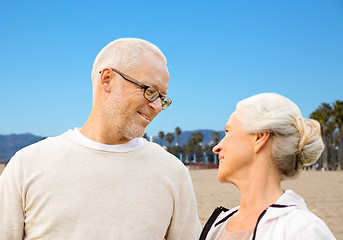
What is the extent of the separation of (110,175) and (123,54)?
0.81 meters

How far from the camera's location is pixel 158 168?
267 centimetres

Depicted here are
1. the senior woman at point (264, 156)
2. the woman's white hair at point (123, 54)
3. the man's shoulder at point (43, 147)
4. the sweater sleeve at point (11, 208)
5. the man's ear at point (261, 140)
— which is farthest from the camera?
the woman's white hair at point (123, 54)

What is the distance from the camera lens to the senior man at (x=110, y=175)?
243 centimetres

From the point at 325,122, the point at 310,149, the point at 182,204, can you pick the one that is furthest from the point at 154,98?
the point at 325,122

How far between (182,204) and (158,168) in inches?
11.5

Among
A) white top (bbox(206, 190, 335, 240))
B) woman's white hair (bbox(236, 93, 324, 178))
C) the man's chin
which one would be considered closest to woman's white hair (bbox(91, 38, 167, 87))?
the man's chin

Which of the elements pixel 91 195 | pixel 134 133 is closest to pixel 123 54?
pixel 134 133

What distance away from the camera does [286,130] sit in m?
2.18

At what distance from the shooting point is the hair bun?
2.16 m

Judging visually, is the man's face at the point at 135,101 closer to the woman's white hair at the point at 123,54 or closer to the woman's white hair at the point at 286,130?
the woman's white hair at the point at 123,54

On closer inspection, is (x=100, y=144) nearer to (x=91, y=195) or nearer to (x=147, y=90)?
(x=91, y=195)

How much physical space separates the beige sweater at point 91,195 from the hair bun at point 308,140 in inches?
33.8

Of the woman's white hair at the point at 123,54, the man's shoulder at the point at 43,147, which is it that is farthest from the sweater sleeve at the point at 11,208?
the woman's white hair at the point at 123,54

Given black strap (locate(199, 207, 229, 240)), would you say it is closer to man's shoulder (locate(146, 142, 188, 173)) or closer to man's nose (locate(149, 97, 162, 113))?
man's shoulder (locate(146, 142, 188, 173))
